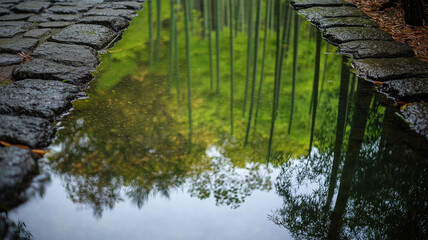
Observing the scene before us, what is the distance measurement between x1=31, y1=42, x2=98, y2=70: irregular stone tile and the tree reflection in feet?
5.58

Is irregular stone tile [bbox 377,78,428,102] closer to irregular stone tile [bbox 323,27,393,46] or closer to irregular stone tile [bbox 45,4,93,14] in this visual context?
irregular stone tile [bbox 323,27,393,46]

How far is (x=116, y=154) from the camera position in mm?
1765

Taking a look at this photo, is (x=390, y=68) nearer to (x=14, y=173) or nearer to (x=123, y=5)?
(x=14, y=173)

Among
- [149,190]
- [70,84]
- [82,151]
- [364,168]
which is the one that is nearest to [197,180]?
[149,190]

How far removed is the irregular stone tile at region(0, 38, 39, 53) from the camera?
9.33ft

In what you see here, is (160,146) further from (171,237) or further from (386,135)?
(386,135)

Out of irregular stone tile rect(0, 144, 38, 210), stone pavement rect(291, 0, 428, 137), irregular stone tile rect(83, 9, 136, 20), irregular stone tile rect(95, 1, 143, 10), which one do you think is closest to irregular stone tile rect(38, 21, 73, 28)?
irregular stone tile rect(83, 9, 136, 20)

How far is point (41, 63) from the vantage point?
2.55m

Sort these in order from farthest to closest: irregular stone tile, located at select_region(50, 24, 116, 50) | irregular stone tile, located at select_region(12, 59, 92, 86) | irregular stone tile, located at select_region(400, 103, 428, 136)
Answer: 1. irregular stone tile, located at select_region(50, 24, 116, 50)
2. irregular stone tile, located at select_region(12, 59, 92, 86)
3. irregular stone tile, located at select_region(400, 103, 428, 136)

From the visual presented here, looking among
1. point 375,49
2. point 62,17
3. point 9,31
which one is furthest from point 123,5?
point 375,49

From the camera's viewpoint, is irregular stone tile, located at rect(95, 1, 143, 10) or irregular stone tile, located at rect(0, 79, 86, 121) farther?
irregular stone tile, located at rect(95, 1, 143, 10)

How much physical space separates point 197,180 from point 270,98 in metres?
0.93

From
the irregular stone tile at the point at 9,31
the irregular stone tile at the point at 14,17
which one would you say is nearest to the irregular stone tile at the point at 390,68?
the irregular stone tile at the point at 9,31

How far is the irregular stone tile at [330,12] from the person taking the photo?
A: 3764 millimetres
